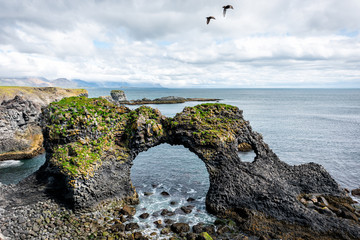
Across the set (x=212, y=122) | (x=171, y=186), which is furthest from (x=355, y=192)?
(x=171, y=186)

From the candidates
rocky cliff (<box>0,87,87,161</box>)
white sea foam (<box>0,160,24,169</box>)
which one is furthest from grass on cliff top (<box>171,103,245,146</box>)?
rocky cliff (<box>0,87,87,161</box>)

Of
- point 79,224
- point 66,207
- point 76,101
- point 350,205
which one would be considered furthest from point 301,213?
point 76,101

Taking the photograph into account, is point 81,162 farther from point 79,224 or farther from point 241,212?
point 241,212

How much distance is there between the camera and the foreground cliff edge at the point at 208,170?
76.7 ft

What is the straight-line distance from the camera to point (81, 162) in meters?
24.5

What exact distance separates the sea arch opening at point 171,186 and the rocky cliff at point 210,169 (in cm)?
221

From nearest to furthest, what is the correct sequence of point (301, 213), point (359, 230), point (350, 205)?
1. point (359, 230)
2. point (301, 213)
3. point (350, 205)

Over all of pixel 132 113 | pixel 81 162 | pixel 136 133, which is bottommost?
pixel 81 162

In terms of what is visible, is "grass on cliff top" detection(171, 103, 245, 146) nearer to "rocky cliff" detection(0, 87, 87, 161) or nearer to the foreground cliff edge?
the foreground cliff edge

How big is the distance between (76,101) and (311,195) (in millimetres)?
31441

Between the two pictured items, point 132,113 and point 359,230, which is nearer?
point 359,230

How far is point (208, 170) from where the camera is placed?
92.2 feet

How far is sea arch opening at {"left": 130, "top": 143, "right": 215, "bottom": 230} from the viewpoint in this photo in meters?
25.6

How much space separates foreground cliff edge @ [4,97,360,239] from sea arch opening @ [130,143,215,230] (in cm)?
221
